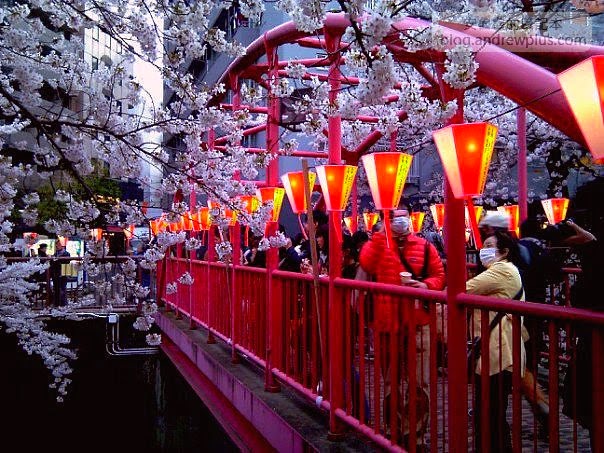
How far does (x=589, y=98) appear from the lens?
123 inches

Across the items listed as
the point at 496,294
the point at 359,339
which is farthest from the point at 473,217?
the point at 359,339

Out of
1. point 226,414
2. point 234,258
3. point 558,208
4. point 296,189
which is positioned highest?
point 296,189

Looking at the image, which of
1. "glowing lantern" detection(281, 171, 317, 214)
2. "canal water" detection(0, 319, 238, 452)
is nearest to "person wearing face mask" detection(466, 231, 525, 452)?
"glowing lantern" detection(281, 171, 317, 214)

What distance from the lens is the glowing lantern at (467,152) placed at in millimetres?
4121

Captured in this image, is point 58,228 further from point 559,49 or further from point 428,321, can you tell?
point 559,49

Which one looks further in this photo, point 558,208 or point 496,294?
point 558,208

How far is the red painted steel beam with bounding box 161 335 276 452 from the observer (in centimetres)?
688

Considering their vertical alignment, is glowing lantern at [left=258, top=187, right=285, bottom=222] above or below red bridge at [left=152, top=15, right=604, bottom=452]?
above

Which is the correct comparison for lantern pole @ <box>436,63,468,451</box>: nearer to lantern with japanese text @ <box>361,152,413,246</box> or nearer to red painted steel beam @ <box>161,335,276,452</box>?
lantern with japanese text @ <box>361,152,413,246</box>

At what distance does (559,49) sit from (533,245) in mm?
2012

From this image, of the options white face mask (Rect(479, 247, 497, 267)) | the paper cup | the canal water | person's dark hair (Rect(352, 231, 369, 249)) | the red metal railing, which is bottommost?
the canal water

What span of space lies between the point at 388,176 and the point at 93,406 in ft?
53.0

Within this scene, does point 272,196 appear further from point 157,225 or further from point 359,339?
point 157,225

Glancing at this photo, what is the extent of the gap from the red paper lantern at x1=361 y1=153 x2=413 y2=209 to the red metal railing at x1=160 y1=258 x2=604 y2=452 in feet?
3.74
